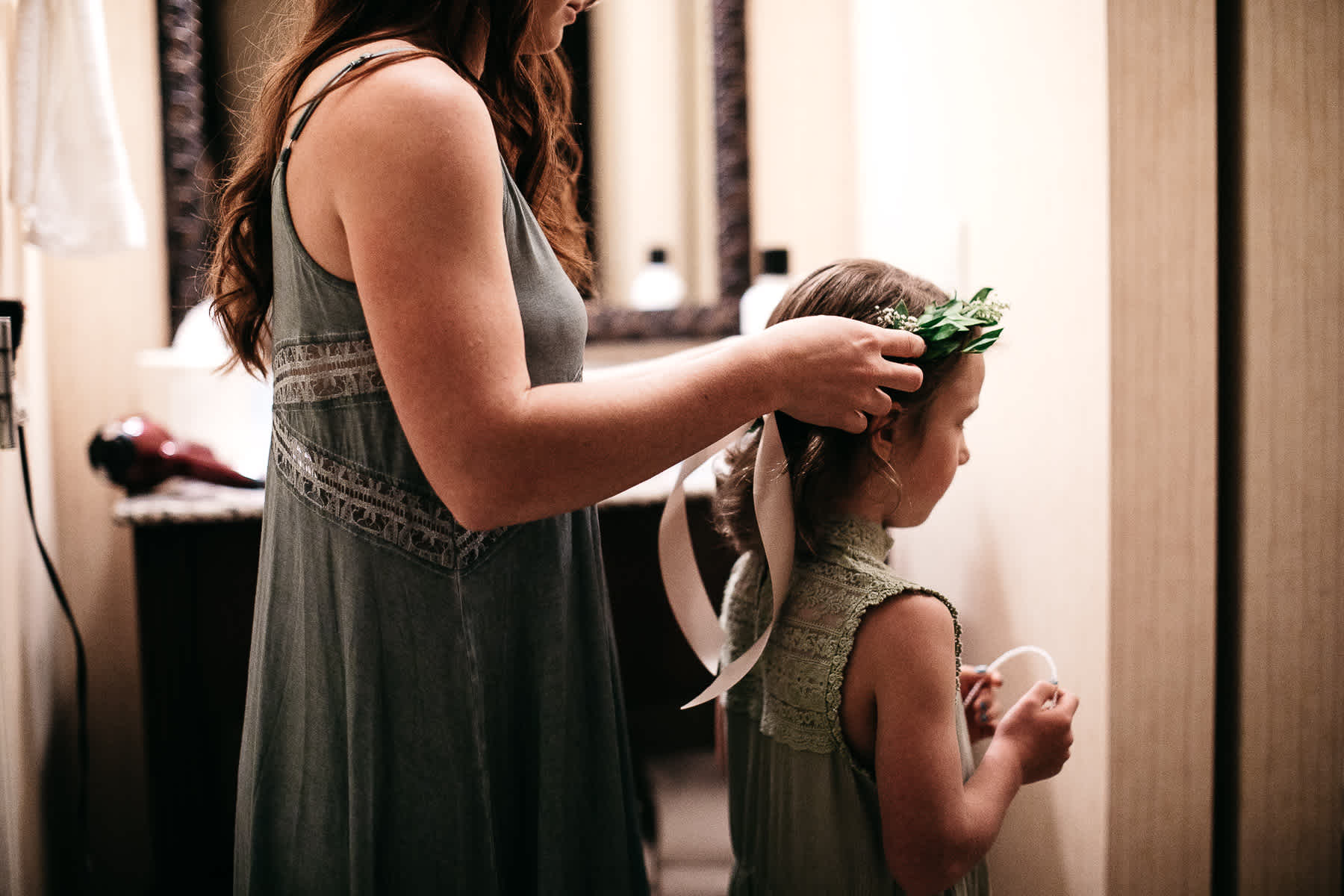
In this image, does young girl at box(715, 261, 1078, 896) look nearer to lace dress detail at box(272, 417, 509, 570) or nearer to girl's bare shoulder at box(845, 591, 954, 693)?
girl's bare shoulder at box(845, 591, 954, 693)

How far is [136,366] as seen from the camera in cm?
161

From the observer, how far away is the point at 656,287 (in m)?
1.77

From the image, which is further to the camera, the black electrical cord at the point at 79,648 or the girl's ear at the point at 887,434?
the black electrical cord at the point at 79,648

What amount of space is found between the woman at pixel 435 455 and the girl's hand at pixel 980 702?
37 centimetres

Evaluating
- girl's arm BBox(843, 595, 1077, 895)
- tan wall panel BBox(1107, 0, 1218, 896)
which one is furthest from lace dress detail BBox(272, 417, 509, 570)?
tan wall panel BBox(1107, 0, 1218, 896)

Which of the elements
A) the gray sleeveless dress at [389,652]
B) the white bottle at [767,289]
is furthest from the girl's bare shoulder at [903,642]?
the white bottle at [767,289]

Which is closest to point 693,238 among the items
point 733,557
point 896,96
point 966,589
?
point 896,96

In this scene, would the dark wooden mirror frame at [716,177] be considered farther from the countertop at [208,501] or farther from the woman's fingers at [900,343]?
the woman's fingers at [900,343]

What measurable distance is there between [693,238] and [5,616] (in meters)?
1.18

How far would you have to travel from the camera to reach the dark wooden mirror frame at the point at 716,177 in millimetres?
1593

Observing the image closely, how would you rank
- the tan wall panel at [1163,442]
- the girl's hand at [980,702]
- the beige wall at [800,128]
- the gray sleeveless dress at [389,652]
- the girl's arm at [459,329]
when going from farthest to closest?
the beige wall at [800,128] → the girl's hand at [980,702] → the tan wall panel at [1163,442] → the gray sleeveless dress at [389,652] → the girl's arm at [459,329]

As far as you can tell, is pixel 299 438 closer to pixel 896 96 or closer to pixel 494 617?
pixel 494 617

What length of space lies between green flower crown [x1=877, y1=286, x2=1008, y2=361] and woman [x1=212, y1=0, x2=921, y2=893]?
0.06 meters

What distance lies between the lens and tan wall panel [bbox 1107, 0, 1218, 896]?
815mm
